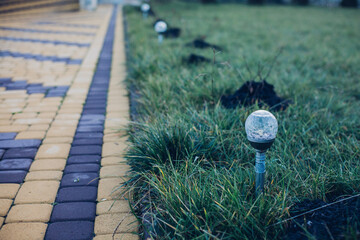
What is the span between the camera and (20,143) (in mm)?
2768

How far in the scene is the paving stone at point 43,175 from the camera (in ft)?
7.58

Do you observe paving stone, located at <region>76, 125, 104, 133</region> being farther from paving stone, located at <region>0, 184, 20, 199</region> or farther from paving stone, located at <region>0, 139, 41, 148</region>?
paving stone, located at <region>0, 184, 20, 199</region>

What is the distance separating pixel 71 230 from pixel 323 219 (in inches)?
54.2

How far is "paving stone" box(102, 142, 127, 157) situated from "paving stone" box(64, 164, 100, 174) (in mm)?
189

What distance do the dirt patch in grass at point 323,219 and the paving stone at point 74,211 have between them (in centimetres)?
116

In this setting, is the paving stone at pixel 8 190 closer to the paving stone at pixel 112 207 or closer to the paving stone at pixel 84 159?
→ the paving stone at pixel 84 159

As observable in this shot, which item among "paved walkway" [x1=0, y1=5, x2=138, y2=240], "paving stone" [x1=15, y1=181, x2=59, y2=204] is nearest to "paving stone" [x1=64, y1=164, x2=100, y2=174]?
"paved walkway" [x1=0, y1=5, x2=138, y2=240]

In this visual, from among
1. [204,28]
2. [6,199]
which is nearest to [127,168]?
[6,199]

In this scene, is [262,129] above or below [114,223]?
above

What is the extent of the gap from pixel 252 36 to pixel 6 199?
271 inches

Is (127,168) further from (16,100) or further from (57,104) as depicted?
(16,100)

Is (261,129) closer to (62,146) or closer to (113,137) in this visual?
(113,137)

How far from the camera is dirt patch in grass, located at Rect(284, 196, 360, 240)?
1535mm

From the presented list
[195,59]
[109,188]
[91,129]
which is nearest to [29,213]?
[109,188]
